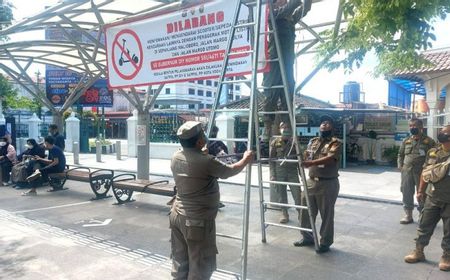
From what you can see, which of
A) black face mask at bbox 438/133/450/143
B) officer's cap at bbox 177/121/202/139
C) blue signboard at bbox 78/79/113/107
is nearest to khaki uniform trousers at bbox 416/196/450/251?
black face mask at bbox 438/133/450/143

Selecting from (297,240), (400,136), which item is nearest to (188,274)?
(297,240)

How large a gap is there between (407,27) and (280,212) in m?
4.33

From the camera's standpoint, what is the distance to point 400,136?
48.5ft

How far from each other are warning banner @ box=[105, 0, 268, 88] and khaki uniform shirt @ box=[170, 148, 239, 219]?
2520 millimetres

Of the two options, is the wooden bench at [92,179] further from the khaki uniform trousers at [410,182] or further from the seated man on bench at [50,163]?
the khaki uniform trousers at [410,182]

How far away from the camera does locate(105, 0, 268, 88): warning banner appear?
6.18 meters

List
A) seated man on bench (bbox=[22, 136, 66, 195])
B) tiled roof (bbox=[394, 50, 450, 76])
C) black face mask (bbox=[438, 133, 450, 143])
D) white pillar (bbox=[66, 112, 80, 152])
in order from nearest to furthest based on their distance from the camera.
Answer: black face mask (bbox=[438, 133, 450, 143])
seated man on bench (bbox=[22, 136, 66, 195])
tiled roof (bbox=[394, 50, 450, 76])
white pillar (bbox=[66, 112, 80, 152])

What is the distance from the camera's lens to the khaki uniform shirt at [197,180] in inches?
128

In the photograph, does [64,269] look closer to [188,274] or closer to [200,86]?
[188,274]

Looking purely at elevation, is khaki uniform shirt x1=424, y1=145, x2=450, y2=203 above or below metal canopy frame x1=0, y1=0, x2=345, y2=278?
below

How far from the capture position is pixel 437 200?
4441mm

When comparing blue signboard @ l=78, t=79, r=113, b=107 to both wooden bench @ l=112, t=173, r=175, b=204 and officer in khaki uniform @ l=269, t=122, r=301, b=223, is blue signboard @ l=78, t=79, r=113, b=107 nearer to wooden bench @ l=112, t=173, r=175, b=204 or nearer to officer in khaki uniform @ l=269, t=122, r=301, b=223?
wooden bench @ l=112, t=173, r=175, b=204

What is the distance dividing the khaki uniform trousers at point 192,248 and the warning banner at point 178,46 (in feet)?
9.16

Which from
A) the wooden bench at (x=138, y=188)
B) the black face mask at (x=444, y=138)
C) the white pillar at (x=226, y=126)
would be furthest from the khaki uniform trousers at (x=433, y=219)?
the white pillar at (x=226, y=126)
